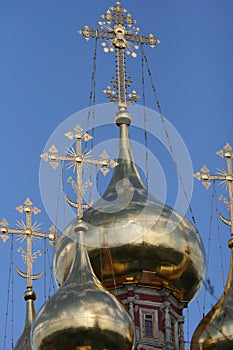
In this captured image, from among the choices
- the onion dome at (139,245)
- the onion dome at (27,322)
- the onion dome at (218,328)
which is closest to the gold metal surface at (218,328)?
the onion dome at (218,328)

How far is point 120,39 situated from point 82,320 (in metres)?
7.64

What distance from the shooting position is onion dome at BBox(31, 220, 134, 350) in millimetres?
24047

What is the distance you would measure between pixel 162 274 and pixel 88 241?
4.30 feet

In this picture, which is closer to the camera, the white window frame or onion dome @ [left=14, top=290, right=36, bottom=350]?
the white window frame

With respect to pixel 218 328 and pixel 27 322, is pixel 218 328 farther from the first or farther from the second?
pixel 27 322

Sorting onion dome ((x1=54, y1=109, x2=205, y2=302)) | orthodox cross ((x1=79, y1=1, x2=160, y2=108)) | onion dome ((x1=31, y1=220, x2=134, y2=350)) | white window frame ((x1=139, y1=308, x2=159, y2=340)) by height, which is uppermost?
orthodox cross ((x1=79, y1=1, x2=160, y2=108))

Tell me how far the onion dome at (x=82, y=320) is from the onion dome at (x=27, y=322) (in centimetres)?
219

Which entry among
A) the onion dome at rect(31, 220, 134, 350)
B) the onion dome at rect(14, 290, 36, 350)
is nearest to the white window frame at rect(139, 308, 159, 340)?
the onion dome at rect(31, 220, 134, 350)

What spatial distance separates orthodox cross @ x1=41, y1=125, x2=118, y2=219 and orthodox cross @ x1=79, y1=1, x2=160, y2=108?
10.6 ft

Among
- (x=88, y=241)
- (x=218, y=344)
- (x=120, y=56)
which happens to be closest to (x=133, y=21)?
(x=120, y=56)

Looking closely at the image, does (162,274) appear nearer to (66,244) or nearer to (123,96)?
(66,244)

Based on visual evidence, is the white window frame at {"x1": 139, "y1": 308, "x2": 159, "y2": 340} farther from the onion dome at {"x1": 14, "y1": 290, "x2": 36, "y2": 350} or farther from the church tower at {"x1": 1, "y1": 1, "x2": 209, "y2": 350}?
the onion dome at {"x1": 14, "y1": 290, "x2": 36, "y2": 350}

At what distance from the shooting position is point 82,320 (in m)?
24.1

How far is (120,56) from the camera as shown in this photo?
98.7 ft
